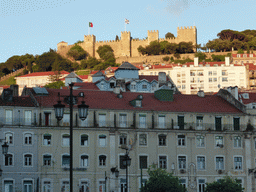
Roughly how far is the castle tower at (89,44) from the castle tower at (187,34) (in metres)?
28.1

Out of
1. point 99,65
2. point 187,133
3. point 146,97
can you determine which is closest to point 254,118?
point 187,133

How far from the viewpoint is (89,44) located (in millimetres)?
193125

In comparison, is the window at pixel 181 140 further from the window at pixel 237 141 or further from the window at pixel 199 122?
the window at pixel 237 141

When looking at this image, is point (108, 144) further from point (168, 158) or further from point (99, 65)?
point (99, 65)

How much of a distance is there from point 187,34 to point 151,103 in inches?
4951

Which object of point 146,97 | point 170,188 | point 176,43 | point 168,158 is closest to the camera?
point 170,188

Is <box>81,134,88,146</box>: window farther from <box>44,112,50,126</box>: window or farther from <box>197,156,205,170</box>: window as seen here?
<box>197,156,205,170</box>: window

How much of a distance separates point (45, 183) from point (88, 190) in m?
3.99

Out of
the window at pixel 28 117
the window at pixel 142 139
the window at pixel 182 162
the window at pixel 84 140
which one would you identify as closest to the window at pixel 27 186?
the window at pixel 28 117

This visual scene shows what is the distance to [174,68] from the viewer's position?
473ft

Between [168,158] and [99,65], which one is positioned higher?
[99,65]

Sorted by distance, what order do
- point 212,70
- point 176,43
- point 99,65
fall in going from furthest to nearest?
point 176,43
point 99,65
point 212,70

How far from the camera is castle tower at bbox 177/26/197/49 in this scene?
183663 mm

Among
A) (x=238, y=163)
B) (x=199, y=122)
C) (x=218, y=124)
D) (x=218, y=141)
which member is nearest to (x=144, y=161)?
(x=199, y=122)
